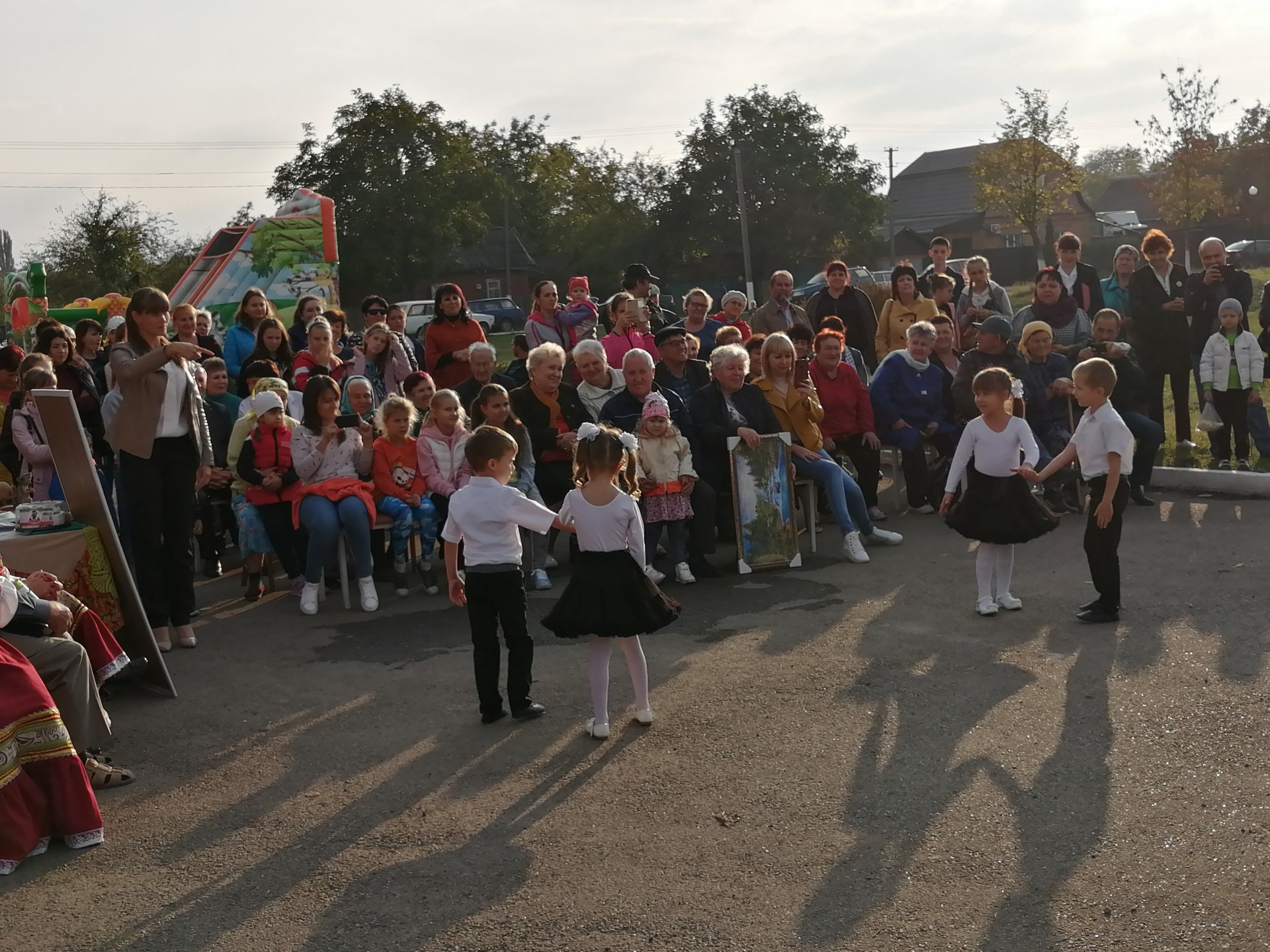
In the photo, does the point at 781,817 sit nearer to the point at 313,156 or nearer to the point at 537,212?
the point at 313,156

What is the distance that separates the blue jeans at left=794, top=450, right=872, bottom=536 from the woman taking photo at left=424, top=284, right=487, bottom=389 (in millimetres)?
3547

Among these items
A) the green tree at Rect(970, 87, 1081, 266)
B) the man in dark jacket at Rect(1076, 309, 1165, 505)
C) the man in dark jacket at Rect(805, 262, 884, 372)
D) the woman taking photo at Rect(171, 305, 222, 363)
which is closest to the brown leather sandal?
the woman taking photo at Rect(171, 305, 222, 363)

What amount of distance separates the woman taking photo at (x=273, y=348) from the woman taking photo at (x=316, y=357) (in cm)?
32

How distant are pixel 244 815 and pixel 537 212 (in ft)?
268

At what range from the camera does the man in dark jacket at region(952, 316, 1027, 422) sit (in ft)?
37.1

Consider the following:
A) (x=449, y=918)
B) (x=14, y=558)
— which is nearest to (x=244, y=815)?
(x=449, y=918)

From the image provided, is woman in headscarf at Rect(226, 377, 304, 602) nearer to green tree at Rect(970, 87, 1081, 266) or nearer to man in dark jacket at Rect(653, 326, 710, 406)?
man in dark jacket at Rect(653, 326, 710, 406)

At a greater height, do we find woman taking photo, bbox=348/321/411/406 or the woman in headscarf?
woman taking photo, bbox=348/321/411/406

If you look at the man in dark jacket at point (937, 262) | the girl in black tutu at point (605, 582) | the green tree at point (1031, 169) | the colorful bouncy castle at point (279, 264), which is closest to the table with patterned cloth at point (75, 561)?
the girl in black tutu at point (605, 582)

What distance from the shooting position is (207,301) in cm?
2323

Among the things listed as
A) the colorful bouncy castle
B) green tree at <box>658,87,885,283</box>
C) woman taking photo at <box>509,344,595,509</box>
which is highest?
green tree at <box>658,87,885,283</box>

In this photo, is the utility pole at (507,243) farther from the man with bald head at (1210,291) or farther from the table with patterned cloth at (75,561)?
the table with patterned cloth at (75,561)

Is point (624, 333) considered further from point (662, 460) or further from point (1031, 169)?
point (1031, 169)

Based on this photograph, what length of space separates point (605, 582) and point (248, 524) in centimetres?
435
